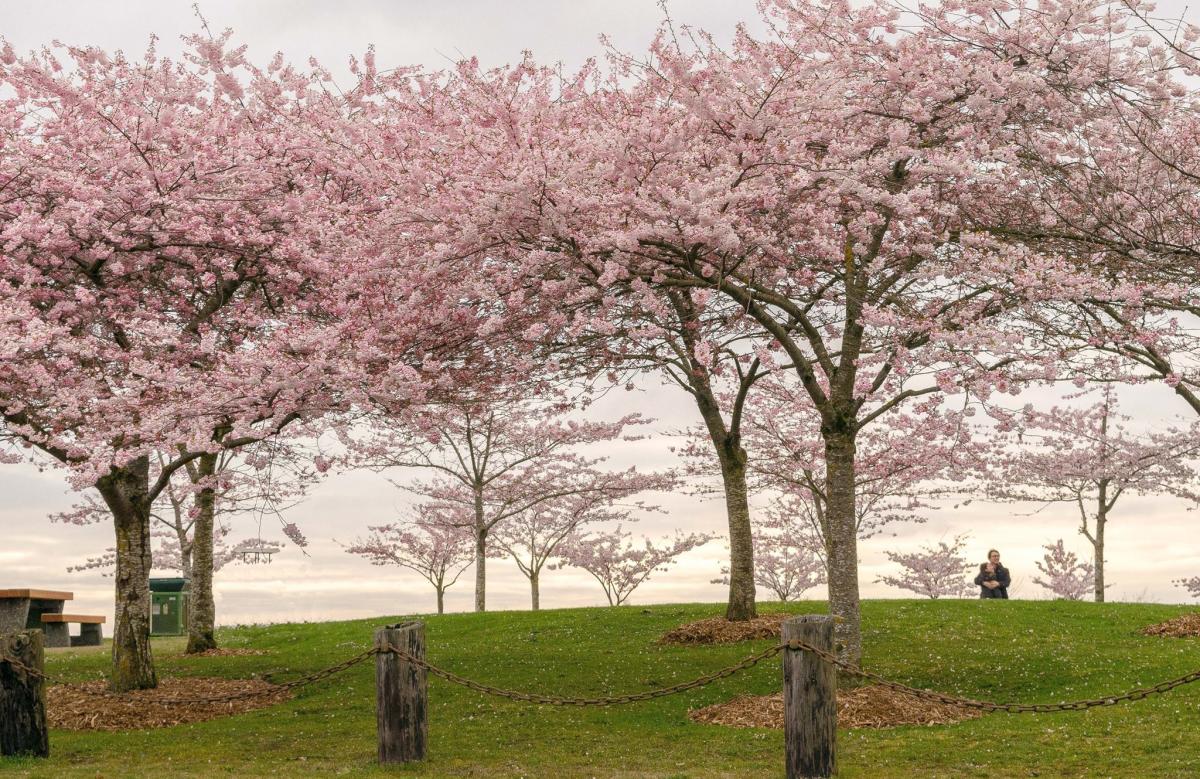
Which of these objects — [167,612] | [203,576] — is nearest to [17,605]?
[167,612]

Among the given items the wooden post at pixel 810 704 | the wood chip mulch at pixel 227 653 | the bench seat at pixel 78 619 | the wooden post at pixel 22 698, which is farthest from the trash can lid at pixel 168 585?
the wooden post at pixel 810 704

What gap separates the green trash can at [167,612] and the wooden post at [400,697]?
20677 millimetres

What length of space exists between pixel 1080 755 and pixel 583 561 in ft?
81.5

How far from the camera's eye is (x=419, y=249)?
45.1ft

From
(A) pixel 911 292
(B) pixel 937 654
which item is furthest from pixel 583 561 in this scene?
(A) pixel 911 292

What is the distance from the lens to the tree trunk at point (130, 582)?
15.4 metres

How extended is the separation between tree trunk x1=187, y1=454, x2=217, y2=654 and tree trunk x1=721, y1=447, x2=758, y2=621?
32.6ft

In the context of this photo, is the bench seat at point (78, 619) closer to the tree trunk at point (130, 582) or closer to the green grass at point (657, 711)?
the green grass at point (657, 711)

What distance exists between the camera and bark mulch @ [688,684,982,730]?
504 inches

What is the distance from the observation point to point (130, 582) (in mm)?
15445

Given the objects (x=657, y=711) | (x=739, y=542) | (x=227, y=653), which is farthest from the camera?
(x=227, y=653)

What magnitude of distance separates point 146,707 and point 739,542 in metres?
10.1

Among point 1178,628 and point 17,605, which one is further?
point 17,605

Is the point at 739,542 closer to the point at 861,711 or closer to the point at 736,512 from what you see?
the point at 736,512
